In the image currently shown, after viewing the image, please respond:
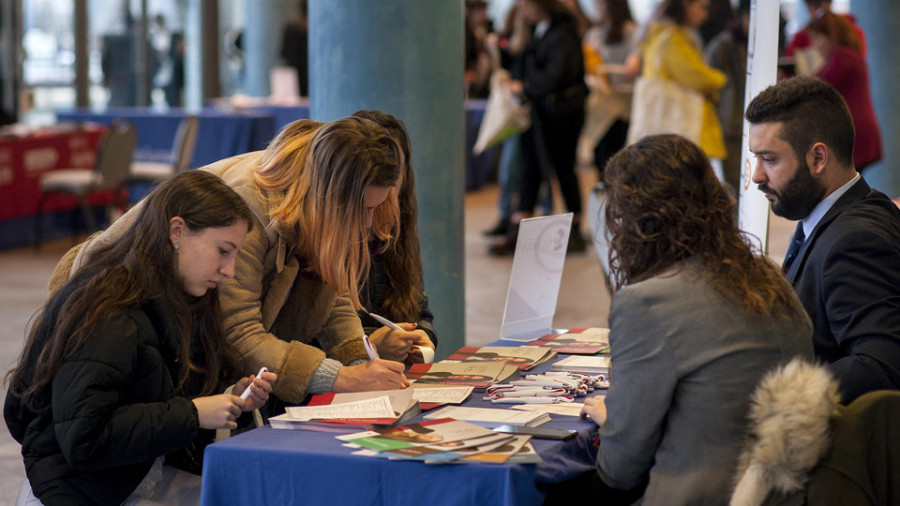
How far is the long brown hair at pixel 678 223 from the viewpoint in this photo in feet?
6.72

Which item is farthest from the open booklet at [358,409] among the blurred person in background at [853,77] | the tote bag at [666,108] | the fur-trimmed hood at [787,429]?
the blurred person in background at [853,77]

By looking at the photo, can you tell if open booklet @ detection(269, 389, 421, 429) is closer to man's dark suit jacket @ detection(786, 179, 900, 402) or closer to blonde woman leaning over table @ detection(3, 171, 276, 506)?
blonde woman leaning over table @ detection(3, 171, 276, 506)

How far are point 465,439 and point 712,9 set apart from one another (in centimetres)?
1002

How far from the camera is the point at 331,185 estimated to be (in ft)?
8.63

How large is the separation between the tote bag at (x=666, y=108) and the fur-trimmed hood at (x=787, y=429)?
5.10 metres

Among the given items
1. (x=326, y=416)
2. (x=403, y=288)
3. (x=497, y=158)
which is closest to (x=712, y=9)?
(x=497, y=158)

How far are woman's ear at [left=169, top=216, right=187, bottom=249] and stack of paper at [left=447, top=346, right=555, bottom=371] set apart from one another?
0.89 metres

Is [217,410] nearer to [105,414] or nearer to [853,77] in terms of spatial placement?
[105,414]

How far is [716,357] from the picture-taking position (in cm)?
201

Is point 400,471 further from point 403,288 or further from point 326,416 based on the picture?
point 403,288

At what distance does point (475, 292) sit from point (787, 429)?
16.7 feet

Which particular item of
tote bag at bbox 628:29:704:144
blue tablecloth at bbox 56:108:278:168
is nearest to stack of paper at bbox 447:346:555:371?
tote bag at bbox 628:29:704:144

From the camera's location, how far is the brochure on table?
11.0 feet

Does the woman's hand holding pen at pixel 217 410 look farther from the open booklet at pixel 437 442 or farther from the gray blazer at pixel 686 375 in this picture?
the gray blazer at pixel 686 375
